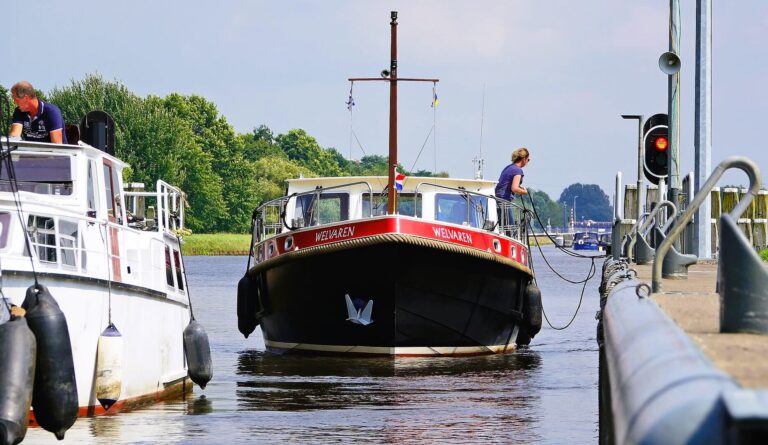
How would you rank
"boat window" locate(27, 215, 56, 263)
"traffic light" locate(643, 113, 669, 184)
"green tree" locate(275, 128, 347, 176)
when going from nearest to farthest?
"boat window" locate(27, 215, 56, 263) → "traffic light" locate(643, 113, 669, 184) → "green tree" locate(275, 128, 347, 176)

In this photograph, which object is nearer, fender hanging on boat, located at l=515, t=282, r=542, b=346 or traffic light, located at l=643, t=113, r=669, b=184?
traffic light, located at l=643, t=113, r=669, b=184

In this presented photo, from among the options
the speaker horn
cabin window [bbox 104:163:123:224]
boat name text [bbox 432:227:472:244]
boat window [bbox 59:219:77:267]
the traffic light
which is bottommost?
boat name text [bbox 432:227:472:244]

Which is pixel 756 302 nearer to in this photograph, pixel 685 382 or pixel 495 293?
pixel 685 382

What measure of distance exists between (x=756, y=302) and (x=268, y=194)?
123 meters

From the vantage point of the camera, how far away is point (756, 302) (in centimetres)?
376

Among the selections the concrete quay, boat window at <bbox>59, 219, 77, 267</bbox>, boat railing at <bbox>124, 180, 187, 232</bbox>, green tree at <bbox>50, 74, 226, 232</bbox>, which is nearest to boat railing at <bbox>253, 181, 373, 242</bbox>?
boat railing at <bbox>124, 180, 187, 232</bbox>

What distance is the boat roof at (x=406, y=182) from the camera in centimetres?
2181

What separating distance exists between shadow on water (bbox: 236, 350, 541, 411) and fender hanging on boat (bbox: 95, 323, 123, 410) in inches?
123

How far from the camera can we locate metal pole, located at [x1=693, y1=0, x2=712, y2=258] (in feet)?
62.5

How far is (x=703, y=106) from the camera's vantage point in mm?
19250

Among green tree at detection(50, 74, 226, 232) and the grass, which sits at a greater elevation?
green tree at detection(50, 74, 226, 232)

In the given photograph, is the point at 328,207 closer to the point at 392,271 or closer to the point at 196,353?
the point at 392,271

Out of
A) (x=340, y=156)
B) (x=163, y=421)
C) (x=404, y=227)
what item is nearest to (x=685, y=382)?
(x=163, y=421)

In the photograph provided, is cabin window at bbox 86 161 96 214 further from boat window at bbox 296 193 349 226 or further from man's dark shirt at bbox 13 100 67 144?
boat window at bbox 296 193 349 226
